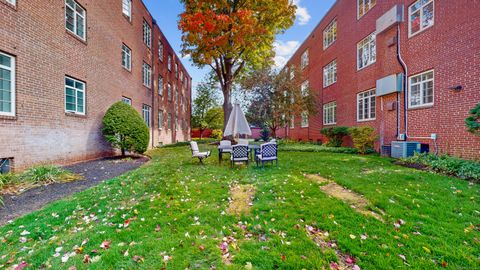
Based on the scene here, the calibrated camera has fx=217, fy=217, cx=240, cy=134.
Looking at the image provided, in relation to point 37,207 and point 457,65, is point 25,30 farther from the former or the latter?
point 457,65

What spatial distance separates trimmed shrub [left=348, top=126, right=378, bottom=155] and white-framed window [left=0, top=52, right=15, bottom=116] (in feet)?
47.6

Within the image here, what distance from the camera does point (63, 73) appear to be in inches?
333

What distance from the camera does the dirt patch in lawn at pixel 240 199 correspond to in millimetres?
4148

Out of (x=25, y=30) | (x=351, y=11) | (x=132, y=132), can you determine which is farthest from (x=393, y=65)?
(x=25, y=30)

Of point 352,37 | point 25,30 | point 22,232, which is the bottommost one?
point 22,232

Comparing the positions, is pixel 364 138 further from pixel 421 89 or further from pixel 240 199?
pixel 240 199

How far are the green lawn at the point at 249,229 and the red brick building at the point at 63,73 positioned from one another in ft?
12.8

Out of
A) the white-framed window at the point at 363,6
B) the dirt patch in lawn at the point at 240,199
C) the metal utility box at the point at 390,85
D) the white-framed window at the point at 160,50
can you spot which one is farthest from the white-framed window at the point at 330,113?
the white-framed window at the point at 160,50

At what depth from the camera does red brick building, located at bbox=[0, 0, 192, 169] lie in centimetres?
655

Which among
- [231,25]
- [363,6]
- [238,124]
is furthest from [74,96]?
[363,6]

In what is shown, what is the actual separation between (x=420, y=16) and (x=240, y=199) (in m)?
11.5

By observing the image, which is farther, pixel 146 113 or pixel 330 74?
pixel 330 74

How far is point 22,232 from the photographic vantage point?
10.8 feet

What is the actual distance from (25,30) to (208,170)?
7344 mm
